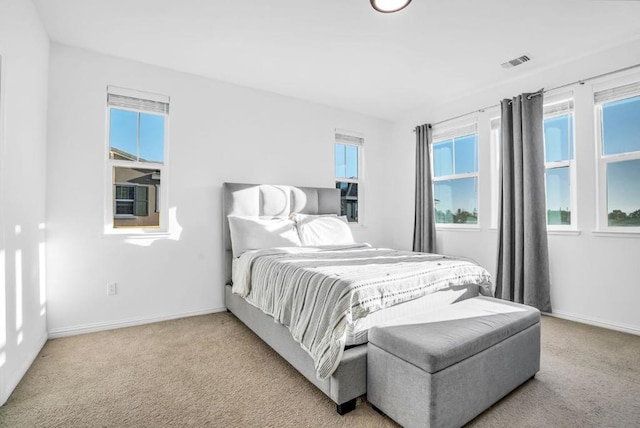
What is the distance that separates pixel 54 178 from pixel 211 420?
251cm

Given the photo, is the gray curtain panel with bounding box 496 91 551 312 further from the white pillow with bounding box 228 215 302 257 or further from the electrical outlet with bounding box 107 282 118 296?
A: the electrical outlet with bounding box 107 282 118 296

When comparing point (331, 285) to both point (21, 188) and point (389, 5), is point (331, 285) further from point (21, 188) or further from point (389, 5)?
point (21, 188)

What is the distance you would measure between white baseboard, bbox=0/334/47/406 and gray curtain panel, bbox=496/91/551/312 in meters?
4.17

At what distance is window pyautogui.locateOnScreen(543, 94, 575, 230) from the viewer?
10.7ft

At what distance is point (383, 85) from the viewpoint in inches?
150

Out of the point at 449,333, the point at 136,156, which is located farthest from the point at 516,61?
the point at 136,156

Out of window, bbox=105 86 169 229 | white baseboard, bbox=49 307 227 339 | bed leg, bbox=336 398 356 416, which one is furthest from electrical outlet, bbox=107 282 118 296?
bed leg, bbox=336 398 356 416

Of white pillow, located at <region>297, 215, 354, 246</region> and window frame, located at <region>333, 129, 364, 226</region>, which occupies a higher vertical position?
window frame, located at <region>333, 129, 364, 226</region>

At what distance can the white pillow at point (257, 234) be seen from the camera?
3.24 meters

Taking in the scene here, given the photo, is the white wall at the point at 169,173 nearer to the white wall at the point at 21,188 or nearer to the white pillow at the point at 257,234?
the white wall at the point at 21,188

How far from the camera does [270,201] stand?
12.3ft

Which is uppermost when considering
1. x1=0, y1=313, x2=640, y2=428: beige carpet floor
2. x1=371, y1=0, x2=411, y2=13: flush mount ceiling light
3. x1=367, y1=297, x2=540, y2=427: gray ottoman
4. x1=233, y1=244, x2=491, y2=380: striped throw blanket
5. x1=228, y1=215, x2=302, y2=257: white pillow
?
x1=371, y1=0, x2=411, y2=13: flush mount ceiling light

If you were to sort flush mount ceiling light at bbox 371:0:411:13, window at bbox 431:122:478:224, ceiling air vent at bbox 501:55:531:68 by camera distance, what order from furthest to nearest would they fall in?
window at bbox 431:122:478:224 → ceiling air vent at bbox 501:55:531:68 → flush mount ceiling light at bbox 371:0:411:13

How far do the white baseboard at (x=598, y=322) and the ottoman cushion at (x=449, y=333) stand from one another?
1608 millimetres
